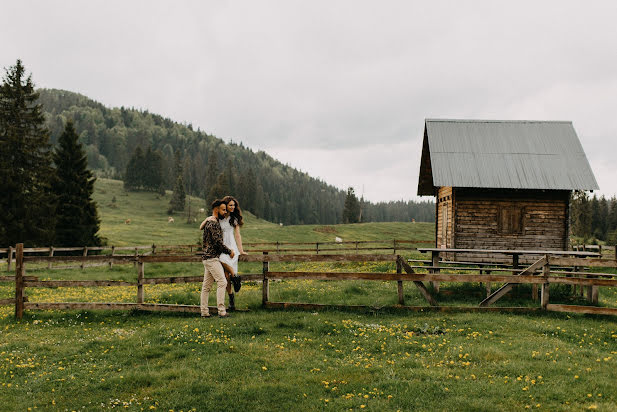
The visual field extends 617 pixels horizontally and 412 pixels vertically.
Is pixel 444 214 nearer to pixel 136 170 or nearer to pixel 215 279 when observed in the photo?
pixel 215 279

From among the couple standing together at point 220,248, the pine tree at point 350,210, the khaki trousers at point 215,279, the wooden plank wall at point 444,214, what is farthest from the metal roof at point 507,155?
the pine tree at point 350,210

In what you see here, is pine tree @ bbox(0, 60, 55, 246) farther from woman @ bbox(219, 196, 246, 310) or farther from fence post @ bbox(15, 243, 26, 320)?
woman @ bbox(219, 196, 246, 310)

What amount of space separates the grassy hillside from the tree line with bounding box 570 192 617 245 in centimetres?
2364

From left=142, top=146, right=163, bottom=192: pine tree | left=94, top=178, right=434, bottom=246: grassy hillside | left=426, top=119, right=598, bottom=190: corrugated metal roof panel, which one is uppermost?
left=142, top=146, right=163, bottom=192: pine tree

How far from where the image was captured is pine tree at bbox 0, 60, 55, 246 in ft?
88.5

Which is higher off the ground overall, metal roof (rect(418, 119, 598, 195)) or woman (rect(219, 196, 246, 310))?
metal roof (rect(418, 119, 598, 195))

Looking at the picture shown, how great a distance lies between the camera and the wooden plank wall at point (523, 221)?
20.8m

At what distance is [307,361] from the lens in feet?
21.9

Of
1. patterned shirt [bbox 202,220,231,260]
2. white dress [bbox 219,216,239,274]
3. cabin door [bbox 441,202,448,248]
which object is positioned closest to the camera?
patterned shirt [bbox 202,220,231,260]

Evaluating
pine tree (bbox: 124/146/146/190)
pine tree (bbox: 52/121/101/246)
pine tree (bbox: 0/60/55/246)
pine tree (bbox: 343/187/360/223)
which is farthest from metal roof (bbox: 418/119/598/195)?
pine tree (bbox: 124/146/146/190)

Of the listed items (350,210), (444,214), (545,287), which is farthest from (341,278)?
(350,210)

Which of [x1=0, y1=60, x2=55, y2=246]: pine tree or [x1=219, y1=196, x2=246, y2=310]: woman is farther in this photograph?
[x1=0, y1=60, x2=55, y2=246]: pine tree

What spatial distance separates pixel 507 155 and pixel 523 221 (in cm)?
374

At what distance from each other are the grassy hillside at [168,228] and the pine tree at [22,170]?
48.4 ft
